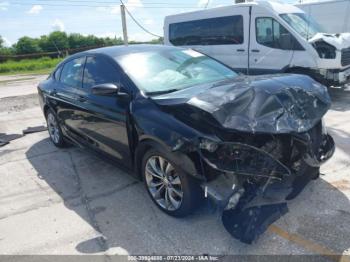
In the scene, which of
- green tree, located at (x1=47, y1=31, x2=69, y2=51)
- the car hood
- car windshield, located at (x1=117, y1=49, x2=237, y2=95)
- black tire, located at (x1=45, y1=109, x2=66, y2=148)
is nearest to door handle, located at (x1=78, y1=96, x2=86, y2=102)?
car windshield, located at (x1=117, y1=49, x2=237, y2=95)

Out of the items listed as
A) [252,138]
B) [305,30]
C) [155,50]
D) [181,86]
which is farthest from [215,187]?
[305,30]

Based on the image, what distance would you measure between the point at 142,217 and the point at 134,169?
22.9 inches

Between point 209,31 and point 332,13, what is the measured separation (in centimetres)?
591

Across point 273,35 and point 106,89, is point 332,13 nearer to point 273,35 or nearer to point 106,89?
point 273,35

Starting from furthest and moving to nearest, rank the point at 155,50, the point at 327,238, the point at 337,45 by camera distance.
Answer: the point at 337,45 → the point at 155,50 → the point at 327,238

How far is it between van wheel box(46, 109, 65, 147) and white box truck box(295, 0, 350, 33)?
34.1ft

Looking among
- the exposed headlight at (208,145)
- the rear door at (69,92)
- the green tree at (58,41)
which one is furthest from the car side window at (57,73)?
the green tree at (58,41)

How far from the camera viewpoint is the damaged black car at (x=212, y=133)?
278 centimetres

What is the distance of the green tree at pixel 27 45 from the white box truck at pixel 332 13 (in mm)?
48218

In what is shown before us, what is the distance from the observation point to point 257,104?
9.67ft

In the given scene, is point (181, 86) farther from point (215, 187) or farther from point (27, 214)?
point (27, 214)

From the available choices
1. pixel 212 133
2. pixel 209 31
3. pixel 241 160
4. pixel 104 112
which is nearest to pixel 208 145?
pixel 212 133

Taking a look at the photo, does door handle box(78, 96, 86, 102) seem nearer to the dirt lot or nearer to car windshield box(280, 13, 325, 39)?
the dirt lot

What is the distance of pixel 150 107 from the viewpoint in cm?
331
